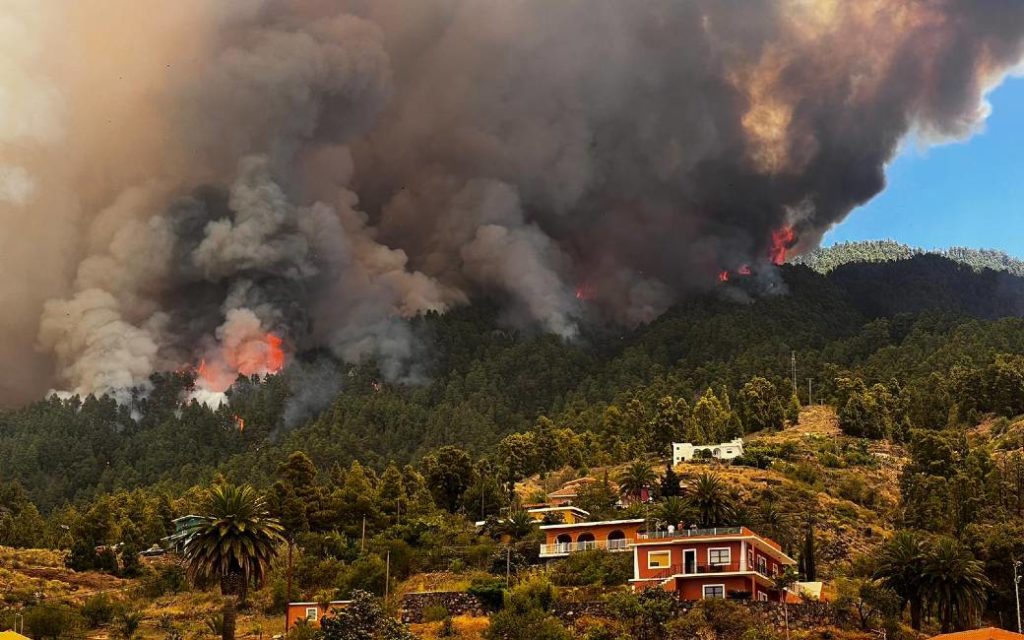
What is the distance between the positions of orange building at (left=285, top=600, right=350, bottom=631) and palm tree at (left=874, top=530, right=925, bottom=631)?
32.7 meters

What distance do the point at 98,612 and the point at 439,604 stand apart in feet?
76.7

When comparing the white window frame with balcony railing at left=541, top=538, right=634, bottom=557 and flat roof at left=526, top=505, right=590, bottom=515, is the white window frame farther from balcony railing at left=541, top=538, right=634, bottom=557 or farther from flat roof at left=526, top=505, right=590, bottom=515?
flat roof at left=526, top=505, right=590, bottom=515

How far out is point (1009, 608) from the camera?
240ft

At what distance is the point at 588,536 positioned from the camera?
3497 inches

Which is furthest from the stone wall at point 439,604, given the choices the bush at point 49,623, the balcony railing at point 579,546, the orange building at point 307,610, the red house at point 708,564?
the bush at point 49,623

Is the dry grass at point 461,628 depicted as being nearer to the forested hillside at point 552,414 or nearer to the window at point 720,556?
the window at point 720,556

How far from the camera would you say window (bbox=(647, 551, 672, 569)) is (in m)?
75.1

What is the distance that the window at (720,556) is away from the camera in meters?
73.1

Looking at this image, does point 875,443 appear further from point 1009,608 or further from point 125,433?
point 125,433

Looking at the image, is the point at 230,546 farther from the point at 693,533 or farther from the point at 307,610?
the point at 693,533

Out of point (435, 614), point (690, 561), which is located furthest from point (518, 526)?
point (690, 561)

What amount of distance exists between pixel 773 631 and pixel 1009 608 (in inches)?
730

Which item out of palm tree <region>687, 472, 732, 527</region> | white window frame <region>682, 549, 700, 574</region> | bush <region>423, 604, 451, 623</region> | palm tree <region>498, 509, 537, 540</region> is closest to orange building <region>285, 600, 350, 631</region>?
bush <region>423, 604, 451, 623</region>

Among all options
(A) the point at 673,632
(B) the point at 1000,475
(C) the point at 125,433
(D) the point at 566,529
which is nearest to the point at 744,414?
(B) the point at 1000,475
